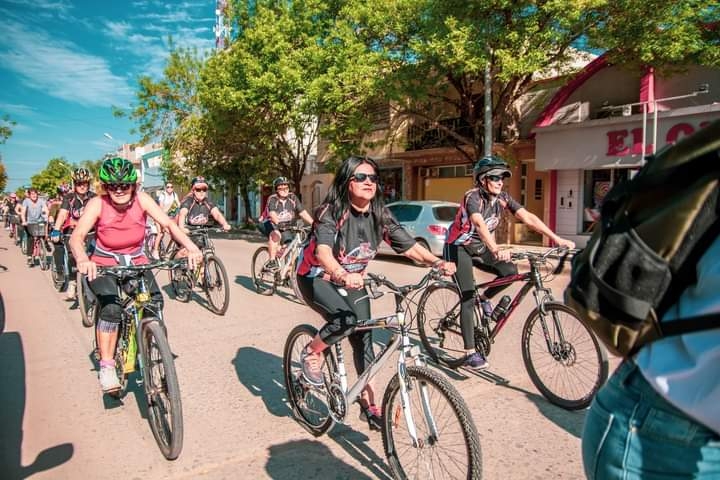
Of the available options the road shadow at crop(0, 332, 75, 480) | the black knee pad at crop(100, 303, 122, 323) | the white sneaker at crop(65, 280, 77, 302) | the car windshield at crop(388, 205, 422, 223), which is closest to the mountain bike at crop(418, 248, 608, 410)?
the black knee pad at crop(100, 303, 122, 323)

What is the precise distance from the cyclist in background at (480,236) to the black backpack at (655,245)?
3.21 m

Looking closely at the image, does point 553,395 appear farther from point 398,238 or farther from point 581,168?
point 581,168

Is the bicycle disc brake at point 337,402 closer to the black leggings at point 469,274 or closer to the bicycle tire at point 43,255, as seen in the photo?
the black leggings at point 469,274

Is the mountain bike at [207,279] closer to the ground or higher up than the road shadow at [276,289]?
higher up

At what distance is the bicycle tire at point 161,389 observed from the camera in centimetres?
328

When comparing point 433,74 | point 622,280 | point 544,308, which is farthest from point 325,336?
point 433,74

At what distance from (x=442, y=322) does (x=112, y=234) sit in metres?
3.10

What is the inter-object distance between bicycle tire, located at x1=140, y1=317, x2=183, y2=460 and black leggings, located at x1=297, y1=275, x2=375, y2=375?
0.99 metres

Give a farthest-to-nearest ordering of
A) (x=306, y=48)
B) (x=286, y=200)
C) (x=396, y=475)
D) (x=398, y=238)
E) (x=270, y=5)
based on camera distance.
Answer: (x=270, y=5) → (x=306, y=48) → (x=286, y=200) → (x=398, y=238) → (x=396, y=475)

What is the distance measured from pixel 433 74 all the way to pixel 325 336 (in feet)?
47.0

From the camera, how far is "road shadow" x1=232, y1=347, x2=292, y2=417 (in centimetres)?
423

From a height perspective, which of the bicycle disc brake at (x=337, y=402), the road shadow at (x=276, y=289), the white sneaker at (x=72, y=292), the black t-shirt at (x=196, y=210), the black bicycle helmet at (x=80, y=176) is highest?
the black bicycle helmet at (x=80, y=176)

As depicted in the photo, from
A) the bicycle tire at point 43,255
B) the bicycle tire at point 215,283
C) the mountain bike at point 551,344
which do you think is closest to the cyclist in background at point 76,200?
the bicycle tire at point 215,283

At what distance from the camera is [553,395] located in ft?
13.3
